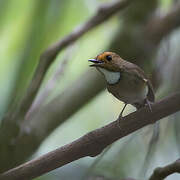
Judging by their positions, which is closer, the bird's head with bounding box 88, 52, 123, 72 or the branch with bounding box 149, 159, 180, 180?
the branch with bounding box 149, 159, 180, 180

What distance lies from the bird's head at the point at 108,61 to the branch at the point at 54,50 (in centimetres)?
30

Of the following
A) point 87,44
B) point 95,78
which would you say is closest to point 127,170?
A: point 95,78

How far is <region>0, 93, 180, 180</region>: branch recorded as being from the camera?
1.06 metres

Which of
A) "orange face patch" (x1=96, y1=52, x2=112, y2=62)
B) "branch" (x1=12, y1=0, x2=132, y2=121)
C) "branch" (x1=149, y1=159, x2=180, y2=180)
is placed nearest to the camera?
"branch" (x1=149, y1=159, x2=180, y2=180)

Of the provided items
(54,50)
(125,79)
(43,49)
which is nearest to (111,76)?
(125,79)

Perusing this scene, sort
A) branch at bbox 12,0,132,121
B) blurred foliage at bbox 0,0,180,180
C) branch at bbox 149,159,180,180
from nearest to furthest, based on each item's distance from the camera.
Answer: branch at bbox 149,159,180,180
branch at bbox 12,0,132,121
blurred foliage at bbox 0,0,180,180

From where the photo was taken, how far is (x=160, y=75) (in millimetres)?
1948

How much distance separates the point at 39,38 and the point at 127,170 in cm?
78

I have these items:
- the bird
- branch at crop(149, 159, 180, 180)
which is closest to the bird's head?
the bird

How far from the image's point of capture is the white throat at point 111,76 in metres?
1.36

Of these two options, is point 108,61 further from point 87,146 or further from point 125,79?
point 87,146

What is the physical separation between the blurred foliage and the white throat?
259 mm

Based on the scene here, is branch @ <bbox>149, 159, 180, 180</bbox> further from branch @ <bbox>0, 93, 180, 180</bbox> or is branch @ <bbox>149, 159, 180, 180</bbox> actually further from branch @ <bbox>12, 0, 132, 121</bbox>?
branch @ <bbox>12, 0, 132, 121</bbox>

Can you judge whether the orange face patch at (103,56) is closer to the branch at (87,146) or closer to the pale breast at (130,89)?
the pale breast at (130,89)
